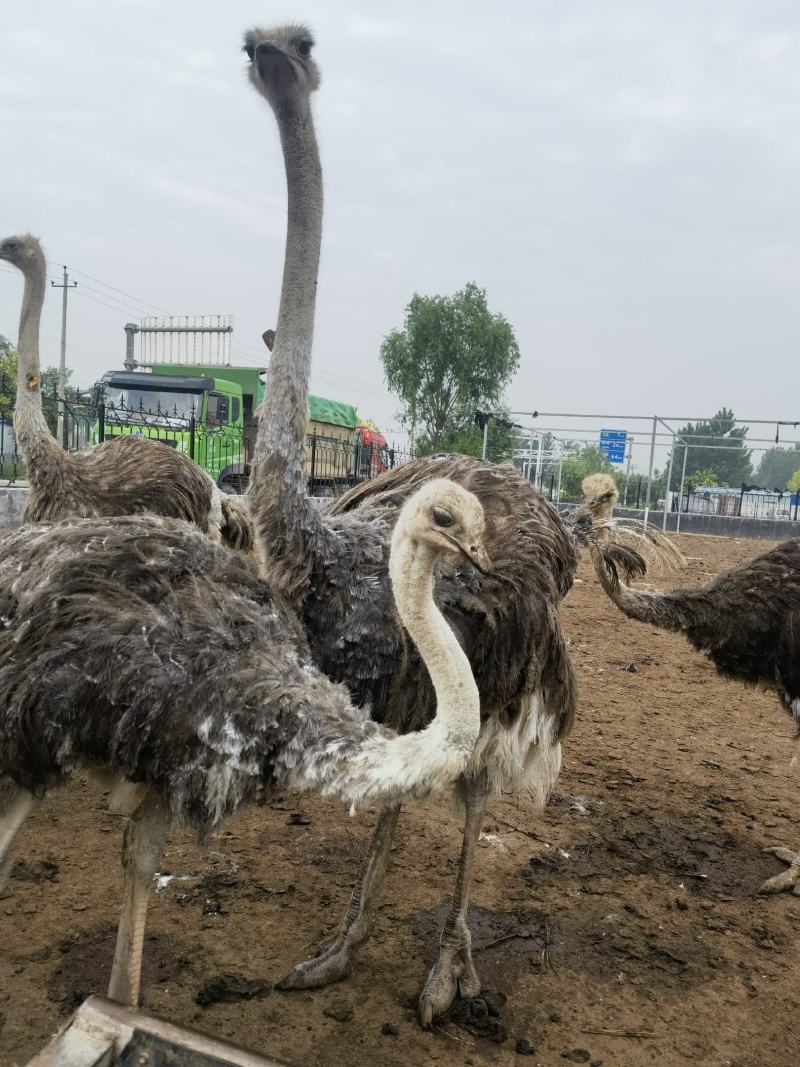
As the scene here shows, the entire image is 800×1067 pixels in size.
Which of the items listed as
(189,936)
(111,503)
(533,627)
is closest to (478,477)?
(533,627)

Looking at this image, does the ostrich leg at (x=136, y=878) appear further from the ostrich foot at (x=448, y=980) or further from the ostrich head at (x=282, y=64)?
the ostrich head at (x=282, y=64)

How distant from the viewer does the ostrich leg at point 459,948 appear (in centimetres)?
261

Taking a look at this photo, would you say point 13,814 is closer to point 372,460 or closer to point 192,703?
point 192,703

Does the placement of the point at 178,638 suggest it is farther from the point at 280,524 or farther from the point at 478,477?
the point at 478,477

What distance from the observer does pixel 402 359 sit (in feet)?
103

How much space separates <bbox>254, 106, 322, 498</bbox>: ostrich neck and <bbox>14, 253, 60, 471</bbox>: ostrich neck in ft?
8.16

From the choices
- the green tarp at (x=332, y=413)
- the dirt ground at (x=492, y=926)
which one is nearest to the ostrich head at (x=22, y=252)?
the dirt ground at (x=492, y=926)

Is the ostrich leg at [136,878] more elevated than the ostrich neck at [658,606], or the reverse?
the ostrich neck at [658,606]

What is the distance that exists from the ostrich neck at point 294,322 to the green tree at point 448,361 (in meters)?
28.0

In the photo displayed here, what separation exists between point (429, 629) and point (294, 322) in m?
1.46

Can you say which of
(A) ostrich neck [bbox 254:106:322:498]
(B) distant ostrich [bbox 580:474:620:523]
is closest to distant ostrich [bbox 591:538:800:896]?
(B) distant ostrich [bbox 580:474:620:523]

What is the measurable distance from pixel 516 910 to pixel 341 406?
19.6 metres

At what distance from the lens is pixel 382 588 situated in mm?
2582

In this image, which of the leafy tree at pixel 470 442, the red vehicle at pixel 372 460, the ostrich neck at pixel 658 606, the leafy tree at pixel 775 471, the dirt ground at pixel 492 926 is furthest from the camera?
the leafy tree at pixel 470 442
